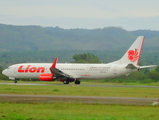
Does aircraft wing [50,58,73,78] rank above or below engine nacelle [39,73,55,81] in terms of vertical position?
above

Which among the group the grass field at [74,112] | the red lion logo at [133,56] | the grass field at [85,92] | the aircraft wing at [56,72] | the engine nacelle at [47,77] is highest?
the red lion logo at [133,56]

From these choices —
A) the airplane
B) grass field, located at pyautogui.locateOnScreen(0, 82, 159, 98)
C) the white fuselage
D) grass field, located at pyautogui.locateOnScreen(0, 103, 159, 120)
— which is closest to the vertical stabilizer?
the airplane

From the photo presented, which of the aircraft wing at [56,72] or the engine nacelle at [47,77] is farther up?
the aircraft wing at [56,72]

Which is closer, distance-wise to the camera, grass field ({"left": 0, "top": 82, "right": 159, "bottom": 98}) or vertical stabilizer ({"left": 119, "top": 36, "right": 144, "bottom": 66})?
grass field ({"left": 0, "top": 82, "right": 159, "bottom": 98})

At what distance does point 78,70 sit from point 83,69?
0.86 m

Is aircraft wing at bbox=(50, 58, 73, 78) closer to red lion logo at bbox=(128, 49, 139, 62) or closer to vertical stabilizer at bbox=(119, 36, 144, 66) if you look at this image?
vertical stabilizer at bbox=(119, 36, 144, 66)

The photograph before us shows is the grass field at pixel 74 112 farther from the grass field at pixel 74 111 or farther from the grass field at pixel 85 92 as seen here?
the grass field at pixel 85 92

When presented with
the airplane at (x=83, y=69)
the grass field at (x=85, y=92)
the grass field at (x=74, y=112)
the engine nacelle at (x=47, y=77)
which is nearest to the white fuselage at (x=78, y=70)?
the airplane at (x=83, y=69)

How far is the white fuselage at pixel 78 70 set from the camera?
223 ft

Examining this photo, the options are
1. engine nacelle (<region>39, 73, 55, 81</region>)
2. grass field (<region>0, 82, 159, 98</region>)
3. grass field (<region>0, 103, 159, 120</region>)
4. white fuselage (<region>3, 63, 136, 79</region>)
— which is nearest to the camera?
grass field (<region>0, 103, 159, 120</region>)

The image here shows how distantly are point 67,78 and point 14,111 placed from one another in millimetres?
41501

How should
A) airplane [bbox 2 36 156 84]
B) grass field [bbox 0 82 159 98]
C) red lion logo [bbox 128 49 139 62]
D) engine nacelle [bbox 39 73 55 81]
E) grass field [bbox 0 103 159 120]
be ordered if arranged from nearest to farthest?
grass field [bbox 0 103 159 120], grass field [bbox 0 82 159 98], airplane [bbox 2 36 156 84], red lion logo [bbox 128 49 139 62], engine nacelle [bbox 39 73 55 81]

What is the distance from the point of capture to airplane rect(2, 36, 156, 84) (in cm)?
6762

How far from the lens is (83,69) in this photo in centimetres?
7031
